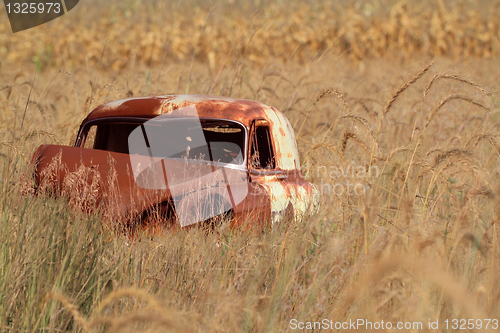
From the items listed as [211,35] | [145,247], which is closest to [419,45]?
[211,35]

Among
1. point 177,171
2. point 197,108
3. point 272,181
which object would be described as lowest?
point 272,181

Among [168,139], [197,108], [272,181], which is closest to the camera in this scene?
[272,181]

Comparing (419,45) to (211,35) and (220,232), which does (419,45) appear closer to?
(211,35)

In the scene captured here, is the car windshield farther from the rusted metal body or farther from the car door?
the car door

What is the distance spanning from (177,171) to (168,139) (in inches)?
38.1

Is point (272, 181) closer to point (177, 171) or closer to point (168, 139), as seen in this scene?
point (177, 171)

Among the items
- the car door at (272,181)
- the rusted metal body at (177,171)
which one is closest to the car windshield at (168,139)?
the rusted metal body at (177,171)

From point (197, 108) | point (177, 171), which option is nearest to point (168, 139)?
point (197, 108)

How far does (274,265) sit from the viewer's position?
7.88ft

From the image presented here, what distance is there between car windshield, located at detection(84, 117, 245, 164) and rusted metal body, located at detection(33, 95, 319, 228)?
13 millimetres

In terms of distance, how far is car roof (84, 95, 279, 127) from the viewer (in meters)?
3.32

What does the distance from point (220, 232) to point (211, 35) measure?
509 inches

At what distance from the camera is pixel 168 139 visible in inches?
144

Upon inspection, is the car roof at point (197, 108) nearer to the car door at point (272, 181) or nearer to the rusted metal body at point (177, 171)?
the rusted metal body at point (177, 171)
